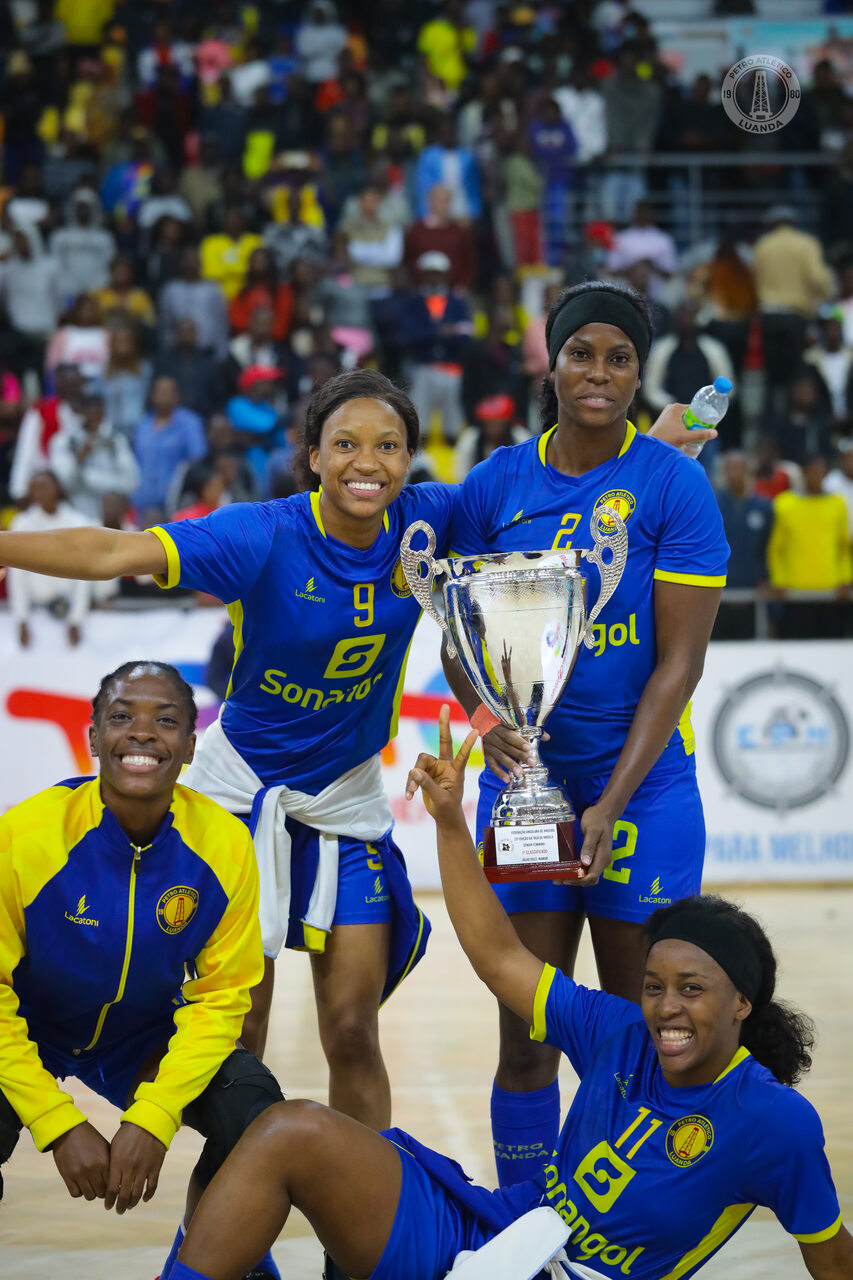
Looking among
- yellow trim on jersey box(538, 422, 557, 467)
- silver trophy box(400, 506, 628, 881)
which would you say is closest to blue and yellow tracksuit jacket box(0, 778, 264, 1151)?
silver trophy box(400, 506, 628, 881)

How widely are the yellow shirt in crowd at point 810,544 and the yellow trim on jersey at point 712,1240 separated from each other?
21.7 ft

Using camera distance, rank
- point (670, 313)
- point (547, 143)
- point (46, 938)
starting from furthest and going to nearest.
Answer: point (547, 143) → point (670, 313) → point (46, 938)

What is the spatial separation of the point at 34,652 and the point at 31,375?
12.1 ft

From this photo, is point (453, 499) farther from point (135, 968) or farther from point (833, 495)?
point (833, 495)

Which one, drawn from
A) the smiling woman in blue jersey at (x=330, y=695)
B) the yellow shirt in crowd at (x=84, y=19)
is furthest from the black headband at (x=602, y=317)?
the yellow shirt in crowd at (x=84, y=19)

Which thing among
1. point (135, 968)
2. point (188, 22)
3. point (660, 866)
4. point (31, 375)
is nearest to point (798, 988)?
point (660, 866)

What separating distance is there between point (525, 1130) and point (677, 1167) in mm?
704

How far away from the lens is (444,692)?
7836 mm

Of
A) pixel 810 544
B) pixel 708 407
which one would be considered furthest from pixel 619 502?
pixel 810 544

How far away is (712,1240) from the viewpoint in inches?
107

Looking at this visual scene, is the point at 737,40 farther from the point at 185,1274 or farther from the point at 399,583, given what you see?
the point at 185,1274

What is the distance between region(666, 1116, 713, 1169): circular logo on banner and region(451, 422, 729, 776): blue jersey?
29.5 inches

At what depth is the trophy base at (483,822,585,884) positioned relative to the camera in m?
2.88

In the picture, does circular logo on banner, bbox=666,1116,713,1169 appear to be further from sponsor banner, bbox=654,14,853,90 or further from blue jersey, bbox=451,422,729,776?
sponsor banner, bbox=654,14,853,90
